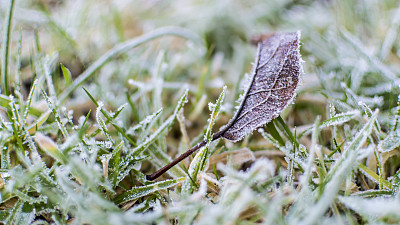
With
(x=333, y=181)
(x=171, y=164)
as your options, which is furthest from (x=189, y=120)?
(x=333, y=181)

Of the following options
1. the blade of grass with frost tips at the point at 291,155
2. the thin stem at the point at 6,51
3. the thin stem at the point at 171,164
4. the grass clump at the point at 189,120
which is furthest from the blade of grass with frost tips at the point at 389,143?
the thin stem at the point at 6,51

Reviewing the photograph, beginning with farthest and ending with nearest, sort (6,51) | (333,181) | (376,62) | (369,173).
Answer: (376,62) → (6,51) → (369,173) → (333,181)

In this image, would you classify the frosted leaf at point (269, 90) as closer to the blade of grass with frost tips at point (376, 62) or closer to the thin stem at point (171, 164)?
the thin stem at point (171, 164)

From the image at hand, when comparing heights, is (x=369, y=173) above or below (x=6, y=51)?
below

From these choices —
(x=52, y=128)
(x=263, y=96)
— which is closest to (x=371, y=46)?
(x=263, y=96)

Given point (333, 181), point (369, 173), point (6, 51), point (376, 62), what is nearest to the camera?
point (333, 181)

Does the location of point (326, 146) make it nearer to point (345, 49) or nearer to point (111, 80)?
point (345, 49)

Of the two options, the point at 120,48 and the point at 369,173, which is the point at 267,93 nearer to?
the point at 369,173
